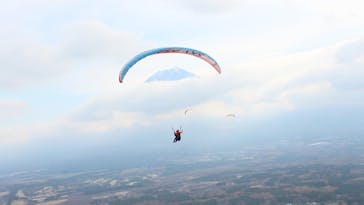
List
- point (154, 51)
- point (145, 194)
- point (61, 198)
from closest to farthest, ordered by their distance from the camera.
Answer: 1. point (154, 51)
2. point (145, 194)
3. point (61, 198)

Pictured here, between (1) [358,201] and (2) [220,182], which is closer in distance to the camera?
(1) [358,201]

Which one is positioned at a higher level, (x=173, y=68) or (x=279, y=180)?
(x=173, y=68)

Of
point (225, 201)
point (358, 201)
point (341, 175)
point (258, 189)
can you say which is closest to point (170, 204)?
point (225, 201)

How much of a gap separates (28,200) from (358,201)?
153m

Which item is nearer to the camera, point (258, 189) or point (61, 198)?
point (258, 189)

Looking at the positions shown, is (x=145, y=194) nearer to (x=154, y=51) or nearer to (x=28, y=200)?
(x=28, y=200)

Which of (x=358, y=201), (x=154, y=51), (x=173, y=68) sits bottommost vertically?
(x=358, y=201)

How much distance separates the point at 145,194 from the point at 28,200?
63.1 metres

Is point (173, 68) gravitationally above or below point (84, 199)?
above

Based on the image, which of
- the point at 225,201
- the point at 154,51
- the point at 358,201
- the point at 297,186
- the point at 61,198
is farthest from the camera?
the point at 61,198

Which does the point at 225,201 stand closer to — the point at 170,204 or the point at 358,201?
the point at 170,204

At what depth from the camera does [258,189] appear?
164 meters

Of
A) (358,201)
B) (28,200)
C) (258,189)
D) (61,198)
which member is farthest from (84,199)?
(358,201)

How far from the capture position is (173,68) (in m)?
57.8
